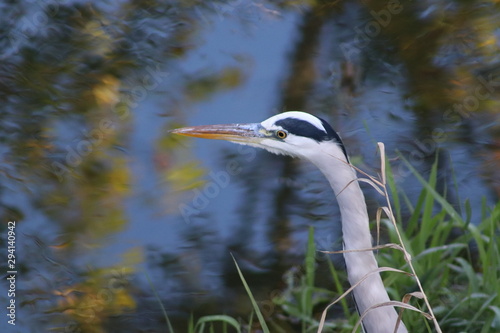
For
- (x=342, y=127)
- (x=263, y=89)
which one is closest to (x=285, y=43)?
(x=263, y=89)

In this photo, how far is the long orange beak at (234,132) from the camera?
197 centimetres

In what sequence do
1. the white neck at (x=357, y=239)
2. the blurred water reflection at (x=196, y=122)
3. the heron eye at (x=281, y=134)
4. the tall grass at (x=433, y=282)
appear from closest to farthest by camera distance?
the white neck at (x=357, y=239) → the heron eye at (x=281, y=134) → the tall grass at (x=433, y=282) → the blurred water reflection at (x=196, y=122)

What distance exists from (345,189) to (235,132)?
0.42 metres

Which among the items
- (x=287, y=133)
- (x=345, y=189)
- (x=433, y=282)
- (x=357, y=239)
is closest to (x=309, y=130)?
(x=287, y=133)

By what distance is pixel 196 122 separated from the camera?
356 cm

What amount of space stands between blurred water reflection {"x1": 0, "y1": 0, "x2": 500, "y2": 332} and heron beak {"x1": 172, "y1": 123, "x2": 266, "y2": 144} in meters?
1.07

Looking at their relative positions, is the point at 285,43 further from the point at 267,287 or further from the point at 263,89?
the point at 267,287

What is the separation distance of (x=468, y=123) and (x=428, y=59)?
54 cm

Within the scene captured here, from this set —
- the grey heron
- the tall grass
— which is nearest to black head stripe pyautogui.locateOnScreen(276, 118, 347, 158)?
the grey heron

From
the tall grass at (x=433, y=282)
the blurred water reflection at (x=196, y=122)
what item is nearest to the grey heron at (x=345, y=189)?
the tall grass at (x=433, y=282)

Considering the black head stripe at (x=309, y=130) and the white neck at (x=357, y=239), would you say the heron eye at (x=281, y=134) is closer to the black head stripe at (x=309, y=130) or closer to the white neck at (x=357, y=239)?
the black head stripe at (x=309, y=130)

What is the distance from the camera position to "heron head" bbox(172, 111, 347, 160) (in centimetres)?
183

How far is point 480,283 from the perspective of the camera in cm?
237

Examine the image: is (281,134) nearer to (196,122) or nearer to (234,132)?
(234,132)
